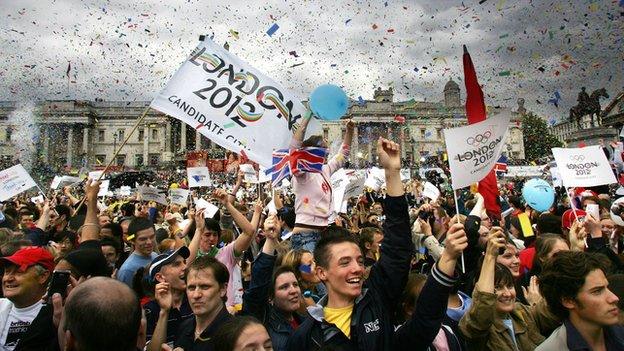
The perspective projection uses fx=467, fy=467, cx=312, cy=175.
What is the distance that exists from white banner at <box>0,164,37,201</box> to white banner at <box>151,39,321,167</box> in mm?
5823

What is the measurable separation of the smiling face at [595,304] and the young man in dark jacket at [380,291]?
0.88 meters

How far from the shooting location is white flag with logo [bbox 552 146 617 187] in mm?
7070

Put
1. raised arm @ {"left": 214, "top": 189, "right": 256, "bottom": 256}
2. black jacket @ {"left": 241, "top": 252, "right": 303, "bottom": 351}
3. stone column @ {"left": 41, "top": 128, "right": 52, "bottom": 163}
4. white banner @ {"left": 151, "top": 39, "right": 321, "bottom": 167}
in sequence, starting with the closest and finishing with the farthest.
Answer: black jacket @ {"left": 241, "top": 252, "right": 303, "bottom": 351}, raised arm @ {"left": 214, "top": 189, "right": 256, "bottom": 256}, white banner @ {"left": 151, "top": 39, "right": 321, "bottom": 167}, stone column @ {"left": 41, "top": 128, "right": 52, "bottom": 163}

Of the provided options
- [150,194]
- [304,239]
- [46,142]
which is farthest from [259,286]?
[46,142]

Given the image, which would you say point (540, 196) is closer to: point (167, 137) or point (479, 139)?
point (479, 139)

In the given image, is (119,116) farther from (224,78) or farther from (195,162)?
(224,78)

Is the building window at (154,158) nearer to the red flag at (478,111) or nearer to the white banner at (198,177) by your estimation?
the white banner at (198,177)

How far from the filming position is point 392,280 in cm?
233

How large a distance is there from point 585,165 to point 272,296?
236 inches

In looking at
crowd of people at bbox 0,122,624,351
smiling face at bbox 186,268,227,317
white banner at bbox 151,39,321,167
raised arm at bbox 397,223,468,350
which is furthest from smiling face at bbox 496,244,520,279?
white banner at bbox 151,39,321,167

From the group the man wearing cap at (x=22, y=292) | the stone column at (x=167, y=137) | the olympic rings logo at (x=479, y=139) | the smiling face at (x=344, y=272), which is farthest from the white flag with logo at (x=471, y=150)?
the stone column at (x=167, y=137)

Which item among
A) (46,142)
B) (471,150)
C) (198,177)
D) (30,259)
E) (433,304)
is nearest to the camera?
(433,304)

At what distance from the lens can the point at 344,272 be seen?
2395 millimetres

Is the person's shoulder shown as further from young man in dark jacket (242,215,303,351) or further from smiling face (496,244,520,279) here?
Result: young man in dark jacket (242,215,303,351)
